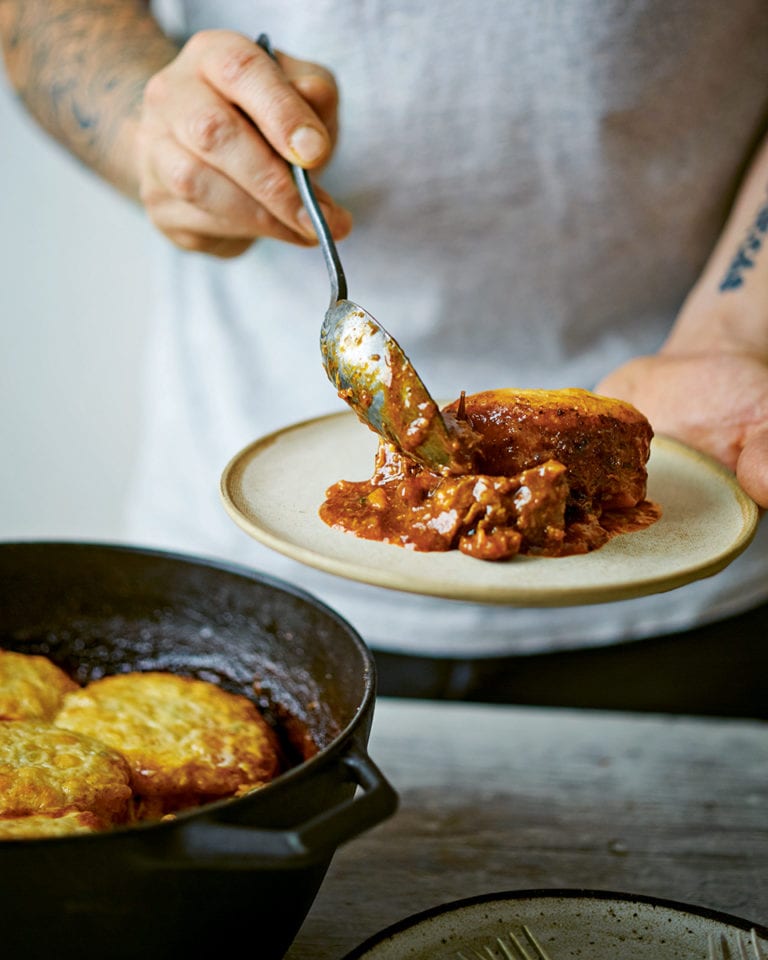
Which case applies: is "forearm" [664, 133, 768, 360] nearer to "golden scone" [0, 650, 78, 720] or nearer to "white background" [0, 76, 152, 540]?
"golden scone" [0, 650, 78, 720]

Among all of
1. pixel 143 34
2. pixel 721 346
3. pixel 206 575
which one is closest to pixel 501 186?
pixel 721 346

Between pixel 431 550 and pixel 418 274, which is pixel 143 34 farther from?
pixel 431 550

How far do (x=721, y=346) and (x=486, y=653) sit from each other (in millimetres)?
670

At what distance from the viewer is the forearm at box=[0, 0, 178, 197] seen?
1.76 m

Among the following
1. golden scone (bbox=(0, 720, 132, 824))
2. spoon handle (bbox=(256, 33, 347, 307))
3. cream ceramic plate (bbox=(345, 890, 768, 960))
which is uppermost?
spoon handle (bbox=(256, 33, 347, 307))

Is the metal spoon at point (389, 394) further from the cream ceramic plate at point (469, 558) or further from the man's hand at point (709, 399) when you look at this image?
the man's hand at point (709, 399)

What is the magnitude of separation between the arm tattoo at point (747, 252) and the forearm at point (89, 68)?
1.02 m

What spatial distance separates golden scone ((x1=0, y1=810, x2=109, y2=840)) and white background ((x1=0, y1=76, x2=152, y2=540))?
238 centimetres

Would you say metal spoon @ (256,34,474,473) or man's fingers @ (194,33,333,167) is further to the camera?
man's fingers @ (194,33,333,167)

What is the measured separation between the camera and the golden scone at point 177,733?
109 centimetres

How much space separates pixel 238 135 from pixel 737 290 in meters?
0.85

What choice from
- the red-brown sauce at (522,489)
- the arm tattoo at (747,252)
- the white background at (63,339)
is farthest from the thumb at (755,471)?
the white background at (63,339)

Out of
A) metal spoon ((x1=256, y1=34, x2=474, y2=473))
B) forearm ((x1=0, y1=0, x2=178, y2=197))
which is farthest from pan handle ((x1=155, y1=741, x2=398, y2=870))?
forearm ((x1=0, y1=0, x2=178, y2=197))

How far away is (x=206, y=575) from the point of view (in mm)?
1275
